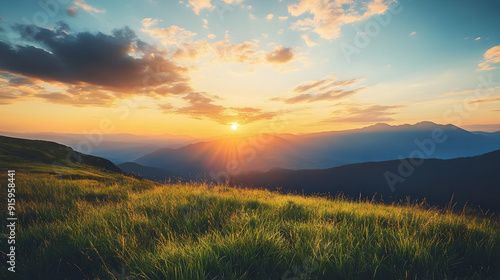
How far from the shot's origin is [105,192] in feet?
26.2

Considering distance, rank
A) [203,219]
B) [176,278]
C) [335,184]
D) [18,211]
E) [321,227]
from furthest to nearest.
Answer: [335,184] → [18,211] → [203,219] → [321,227] → [176,278]

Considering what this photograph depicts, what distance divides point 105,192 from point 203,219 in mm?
6211

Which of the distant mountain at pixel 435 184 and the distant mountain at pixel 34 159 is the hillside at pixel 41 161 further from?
the distant mountain at pixel 435 184

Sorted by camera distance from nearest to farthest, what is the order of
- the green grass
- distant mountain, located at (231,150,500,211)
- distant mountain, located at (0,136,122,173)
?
the green grass
distant mountain, located at (0,136,122,173)
distant mountain, located at (231,150,500,211)

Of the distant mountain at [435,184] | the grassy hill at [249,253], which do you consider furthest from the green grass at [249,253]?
the distant mountain at [435,184]

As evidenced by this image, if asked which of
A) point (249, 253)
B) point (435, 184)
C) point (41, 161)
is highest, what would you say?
point (249, 253)

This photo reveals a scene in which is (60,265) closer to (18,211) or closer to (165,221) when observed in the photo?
(165,221)

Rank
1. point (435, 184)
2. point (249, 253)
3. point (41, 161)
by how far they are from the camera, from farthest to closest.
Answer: point (435, 184)
point (41, 161)
point (249, 253)

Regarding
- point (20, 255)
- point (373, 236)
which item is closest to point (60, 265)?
point (20, 255)

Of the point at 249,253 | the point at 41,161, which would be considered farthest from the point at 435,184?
the point at 41,161

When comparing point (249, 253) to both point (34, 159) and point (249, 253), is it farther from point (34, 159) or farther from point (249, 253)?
point (34, 159)

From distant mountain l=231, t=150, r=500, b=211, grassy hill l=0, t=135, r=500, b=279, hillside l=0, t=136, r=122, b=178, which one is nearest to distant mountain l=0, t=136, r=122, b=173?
hillside l=0, t=136, r=122, b=178

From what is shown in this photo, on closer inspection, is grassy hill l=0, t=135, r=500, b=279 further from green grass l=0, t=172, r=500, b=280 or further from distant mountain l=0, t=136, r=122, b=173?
distant mountain l=0, t=136, r=122, b=173

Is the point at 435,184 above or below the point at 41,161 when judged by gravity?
below
